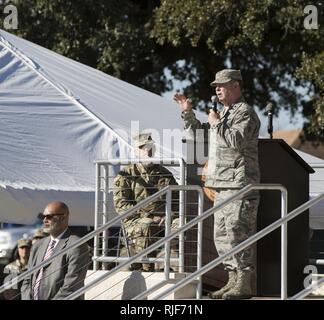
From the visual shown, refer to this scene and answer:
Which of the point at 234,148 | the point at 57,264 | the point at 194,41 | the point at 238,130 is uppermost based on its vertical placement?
the point at 194,41

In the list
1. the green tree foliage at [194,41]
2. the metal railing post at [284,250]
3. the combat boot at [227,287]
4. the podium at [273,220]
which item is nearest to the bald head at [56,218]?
the podium at [273,220]

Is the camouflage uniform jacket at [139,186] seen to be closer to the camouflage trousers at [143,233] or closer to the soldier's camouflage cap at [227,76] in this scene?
the camouflage trousers at [143,233]

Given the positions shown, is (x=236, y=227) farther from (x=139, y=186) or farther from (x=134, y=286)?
(x=139, y=186)

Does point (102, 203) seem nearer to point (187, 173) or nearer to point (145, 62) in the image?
point (187, 173)

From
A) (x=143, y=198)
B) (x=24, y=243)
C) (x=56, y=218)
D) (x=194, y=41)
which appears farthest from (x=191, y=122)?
(x=194, y=41)

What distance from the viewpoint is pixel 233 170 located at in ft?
28.7

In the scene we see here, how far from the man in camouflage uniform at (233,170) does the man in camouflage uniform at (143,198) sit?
3.69ft

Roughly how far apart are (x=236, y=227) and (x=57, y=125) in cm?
649

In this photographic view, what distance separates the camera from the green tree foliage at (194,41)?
22828mm

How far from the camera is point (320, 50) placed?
2369 centimetres

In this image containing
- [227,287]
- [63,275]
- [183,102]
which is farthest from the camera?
[63,275]

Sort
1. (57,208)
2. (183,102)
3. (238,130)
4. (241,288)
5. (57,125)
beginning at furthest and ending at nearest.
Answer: (57,125), (57,208), (183,102), (238,130), (241,288)

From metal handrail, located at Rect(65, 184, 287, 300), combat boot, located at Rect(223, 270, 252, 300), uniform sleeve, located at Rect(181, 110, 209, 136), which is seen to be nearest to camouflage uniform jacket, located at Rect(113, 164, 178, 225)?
uniform sleeve, located at Rect(181, 110, 209, 136)
